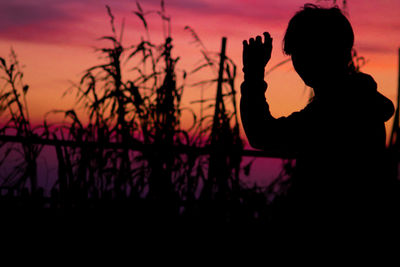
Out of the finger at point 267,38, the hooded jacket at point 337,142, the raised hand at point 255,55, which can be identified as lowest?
the hooded jacket at point 337,142

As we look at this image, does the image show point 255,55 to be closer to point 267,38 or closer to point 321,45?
point 267,38

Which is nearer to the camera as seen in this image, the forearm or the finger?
the forearm

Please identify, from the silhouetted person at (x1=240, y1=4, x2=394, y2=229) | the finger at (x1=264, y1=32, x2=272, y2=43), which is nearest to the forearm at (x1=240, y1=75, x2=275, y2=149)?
the silhouetted person at (x1=240, y1=4, x2=394, y2=229)

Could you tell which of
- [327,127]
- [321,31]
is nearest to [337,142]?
[327,127]

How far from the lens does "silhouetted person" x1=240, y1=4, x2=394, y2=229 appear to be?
1129mm

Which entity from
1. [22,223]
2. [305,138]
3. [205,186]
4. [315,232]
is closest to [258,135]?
[305,138]

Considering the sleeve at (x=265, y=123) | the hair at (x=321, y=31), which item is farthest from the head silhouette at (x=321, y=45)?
the sleeve at (x=265, y=123)

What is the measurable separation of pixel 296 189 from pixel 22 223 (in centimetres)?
245

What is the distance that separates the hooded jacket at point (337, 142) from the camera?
1.13m

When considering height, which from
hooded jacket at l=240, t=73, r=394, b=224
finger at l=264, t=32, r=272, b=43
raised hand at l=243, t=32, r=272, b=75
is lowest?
hooded jacket at l=240, t=73, r=394, b=224

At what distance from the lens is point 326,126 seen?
3.75ft

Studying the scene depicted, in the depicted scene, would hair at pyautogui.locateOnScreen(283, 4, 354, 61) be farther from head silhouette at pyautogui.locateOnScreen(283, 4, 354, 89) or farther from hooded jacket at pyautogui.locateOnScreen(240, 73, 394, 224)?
hooded jacket at pyautogui.locateOnScreen(240, 73, 394, 224)

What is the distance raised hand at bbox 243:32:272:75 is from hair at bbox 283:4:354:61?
7 centimetres

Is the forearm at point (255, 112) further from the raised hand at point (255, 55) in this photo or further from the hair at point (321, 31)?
the hair at point (321, 31)
